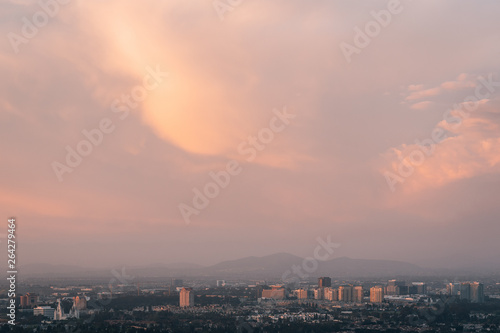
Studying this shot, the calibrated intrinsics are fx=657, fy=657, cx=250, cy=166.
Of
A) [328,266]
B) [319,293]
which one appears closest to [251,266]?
[328,266]

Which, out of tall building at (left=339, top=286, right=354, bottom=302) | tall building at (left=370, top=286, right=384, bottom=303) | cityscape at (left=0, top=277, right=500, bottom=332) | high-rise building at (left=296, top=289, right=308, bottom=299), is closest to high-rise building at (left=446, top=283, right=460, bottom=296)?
cityscape at (left=0, top=277, right=500, bottom=332)

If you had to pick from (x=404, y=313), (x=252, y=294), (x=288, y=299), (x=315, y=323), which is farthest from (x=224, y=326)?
(x=252, y=294)

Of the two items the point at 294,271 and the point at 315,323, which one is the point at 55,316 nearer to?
the point at 315,323

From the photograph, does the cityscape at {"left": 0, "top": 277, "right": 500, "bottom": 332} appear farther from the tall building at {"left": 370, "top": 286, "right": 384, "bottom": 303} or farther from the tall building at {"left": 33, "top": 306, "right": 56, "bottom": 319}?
the tall building at {"left": 370, "top": 286, "right": 384, "bottom": 303}

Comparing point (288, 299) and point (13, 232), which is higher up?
point (13, 232)

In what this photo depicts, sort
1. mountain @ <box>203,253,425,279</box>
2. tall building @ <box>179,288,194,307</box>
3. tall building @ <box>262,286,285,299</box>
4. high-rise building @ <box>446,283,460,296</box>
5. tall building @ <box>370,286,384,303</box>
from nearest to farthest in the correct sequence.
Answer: tall building @ <box>179,288,194,307</box> < tall building @ <box>370,286,384,303</box> < tall building @ <box>262,286,285,299</box> < high-rise building @ <box>446,283,460,296</box> < mountain @ <box>203,253,425,279</box>

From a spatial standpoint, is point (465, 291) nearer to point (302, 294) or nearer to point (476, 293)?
point (476, 293)

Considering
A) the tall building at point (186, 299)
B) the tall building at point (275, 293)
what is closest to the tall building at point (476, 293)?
the tall building at point (275, 293)

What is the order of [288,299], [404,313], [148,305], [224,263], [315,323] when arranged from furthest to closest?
[224,263] → [288,299] → [148,305] → [404,313] → [315,323]

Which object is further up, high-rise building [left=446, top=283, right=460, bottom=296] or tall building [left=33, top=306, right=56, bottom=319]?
high-rise building [left=446, top=283, right=460, bottom=296]

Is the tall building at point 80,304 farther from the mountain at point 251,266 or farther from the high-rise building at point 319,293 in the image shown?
the mountain at point 251,266

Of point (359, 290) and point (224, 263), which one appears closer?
point (359, 290)
